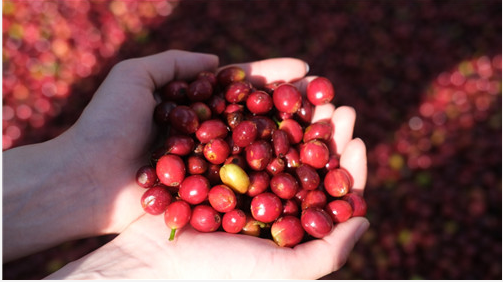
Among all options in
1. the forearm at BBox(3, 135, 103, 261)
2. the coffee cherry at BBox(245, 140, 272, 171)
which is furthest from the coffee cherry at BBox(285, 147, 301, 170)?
the forearm at BBox(3, 135, 103, 261)

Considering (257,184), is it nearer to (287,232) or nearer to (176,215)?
(287,232)

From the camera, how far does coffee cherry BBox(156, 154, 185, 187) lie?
358 centimetres

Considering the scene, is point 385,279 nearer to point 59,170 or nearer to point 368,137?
point 368,137

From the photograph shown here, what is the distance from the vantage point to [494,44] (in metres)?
6.71

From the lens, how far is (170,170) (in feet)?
11.7

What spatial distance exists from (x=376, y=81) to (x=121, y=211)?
4100 millimetres

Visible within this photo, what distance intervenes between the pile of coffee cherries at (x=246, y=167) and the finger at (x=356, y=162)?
0.23ft

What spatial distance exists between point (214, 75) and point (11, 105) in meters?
3.11

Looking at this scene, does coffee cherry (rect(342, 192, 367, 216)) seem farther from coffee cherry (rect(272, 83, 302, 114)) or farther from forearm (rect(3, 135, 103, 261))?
forearm (rect(3, 135, 103, 261))

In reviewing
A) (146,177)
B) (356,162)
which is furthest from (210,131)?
(356,162)

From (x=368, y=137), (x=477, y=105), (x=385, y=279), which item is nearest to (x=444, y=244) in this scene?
(x=385, y=279)

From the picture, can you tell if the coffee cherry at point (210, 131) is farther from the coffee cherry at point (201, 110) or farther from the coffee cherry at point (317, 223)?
the coffee cherry at point (317, 223)

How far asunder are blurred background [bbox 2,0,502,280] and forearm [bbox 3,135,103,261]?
4.48ft

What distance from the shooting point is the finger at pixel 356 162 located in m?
3.84
